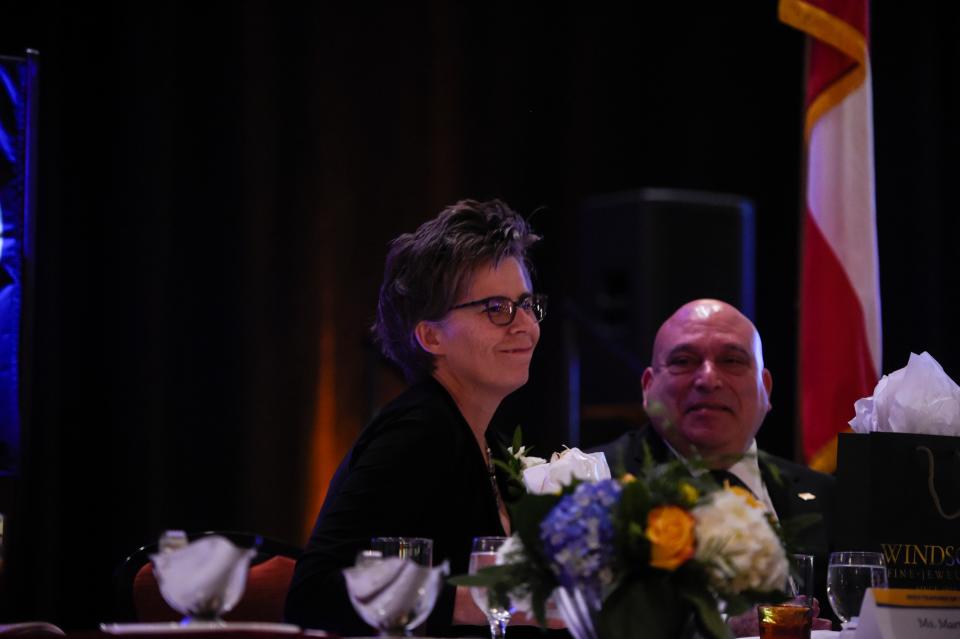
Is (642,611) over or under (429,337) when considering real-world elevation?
under

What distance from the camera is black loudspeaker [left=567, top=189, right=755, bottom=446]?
5590mm

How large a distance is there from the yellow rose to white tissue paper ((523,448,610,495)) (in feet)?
1.18

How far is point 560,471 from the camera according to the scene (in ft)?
5.88

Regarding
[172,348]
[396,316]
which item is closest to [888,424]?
[396,316]

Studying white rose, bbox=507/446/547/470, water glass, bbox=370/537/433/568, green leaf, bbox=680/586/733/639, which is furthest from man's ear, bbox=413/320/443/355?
green leaf, bbox=680/586/733/639

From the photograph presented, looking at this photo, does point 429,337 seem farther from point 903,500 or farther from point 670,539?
point 670,539

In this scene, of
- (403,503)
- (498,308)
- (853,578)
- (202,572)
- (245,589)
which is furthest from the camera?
(245,589)

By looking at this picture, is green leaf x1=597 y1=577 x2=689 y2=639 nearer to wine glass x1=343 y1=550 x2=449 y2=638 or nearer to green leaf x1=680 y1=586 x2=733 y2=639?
green leaf x1=680 y1=586 x2=733 y2=639

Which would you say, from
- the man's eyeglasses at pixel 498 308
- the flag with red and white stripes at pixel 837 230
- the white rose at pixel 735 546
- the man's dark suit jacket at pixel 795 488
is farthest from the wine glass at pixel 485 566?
the flag with red and white stripes at pixel 837 230

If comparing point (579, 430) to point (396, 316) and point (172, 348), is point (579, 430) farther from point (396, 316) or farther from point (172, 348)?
point (396, 316)

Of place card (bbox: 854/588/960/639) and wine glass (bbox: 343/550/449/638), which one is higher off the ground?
wine glass (bbox: 343/550/449/638)

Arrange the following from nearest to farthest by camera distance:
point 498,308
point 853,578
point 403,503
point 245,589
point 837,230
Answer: point 853,578 → point 403,503 → point 498,308 → point 245,589 → point 837,230

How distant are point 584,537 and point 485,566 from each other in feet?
0.86

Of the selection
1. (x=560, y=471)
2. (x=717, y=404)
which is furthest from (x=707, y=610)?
(x=717, y=404)
